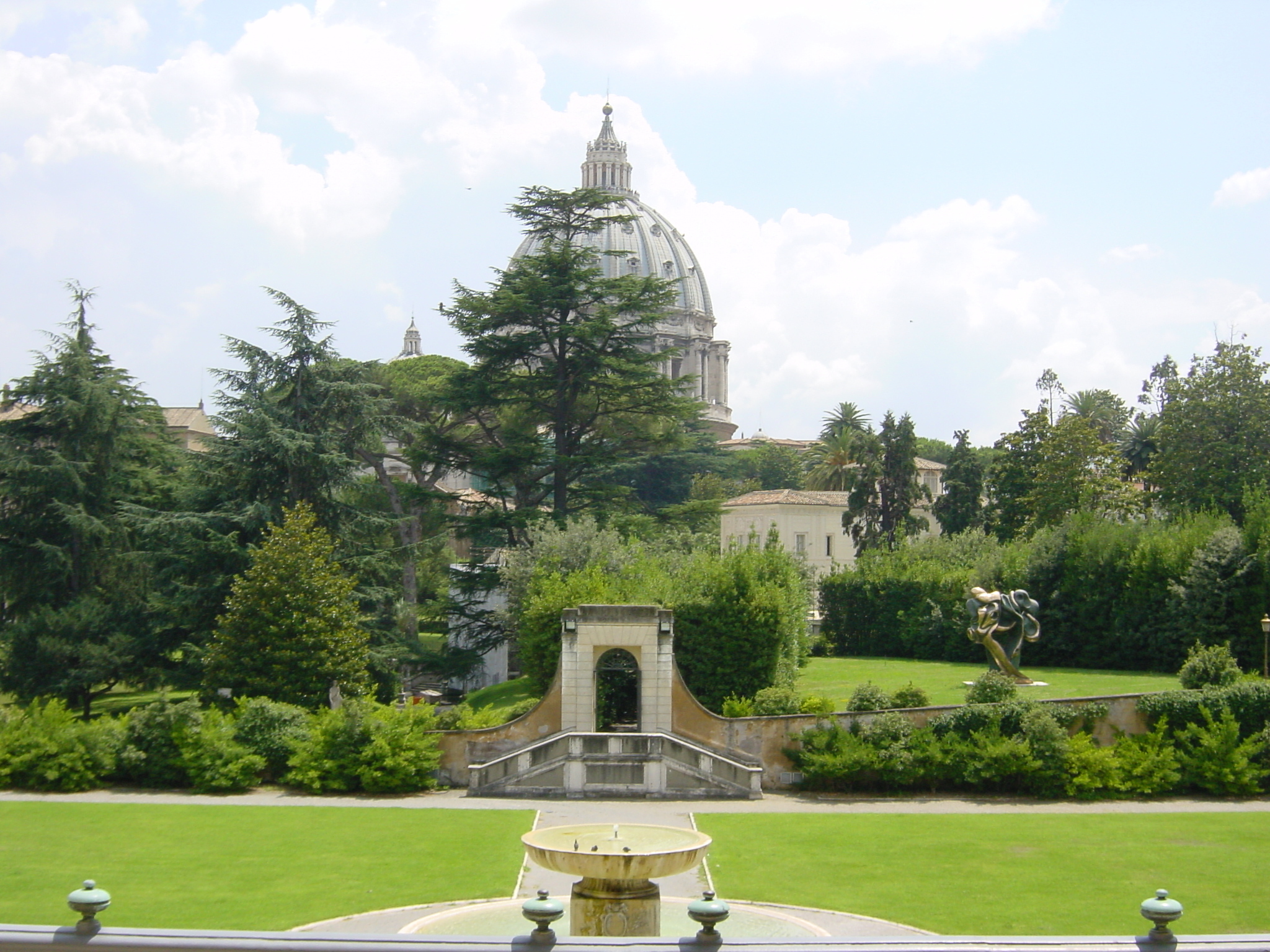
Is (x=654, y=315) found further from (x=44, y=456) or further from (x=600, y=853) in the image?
(x=600, y=853)

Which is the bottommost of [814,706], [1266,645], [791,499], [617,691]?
[814,706]

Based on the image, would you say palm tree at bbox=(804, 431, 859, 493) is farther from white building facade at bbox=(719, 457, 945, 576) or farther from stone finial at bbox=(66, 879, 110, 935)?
stone finial at bbox=(66, 879, 110, 935)

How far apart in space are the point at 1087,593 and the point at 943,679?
5996 mm

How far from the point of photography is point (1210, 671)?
28266 mm

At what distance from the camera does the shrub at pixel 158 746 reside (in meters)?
27.5

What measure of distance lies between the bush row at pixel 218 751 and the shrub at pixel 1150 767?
14116mm

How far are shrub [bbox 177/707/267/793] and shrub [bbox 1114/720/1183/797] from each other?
58.2ft

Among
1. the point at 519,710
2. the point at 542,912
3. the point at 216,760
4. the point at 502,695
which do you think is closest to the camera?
the point at 542,912

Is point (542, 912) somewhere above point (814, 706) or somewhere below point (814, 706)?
above

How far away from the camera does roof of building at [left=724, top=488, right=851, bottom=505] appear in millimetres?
72562

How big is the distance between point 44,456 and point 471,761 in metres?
21.9

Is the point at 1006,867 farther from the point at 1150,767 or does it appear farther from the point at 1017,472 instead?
the point at 1017,472

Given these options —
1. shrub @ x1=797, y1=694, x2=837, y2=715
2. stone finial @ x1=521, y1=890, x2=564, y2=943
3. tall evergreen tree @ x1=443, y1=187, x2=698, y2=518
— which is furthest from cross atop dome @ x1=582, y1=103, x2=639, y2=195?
stone finial @ x1=521, y1=890, x2=564, y2=943

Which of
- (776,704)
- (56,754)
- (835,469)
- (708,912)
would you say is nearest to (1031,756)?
(776,704)
